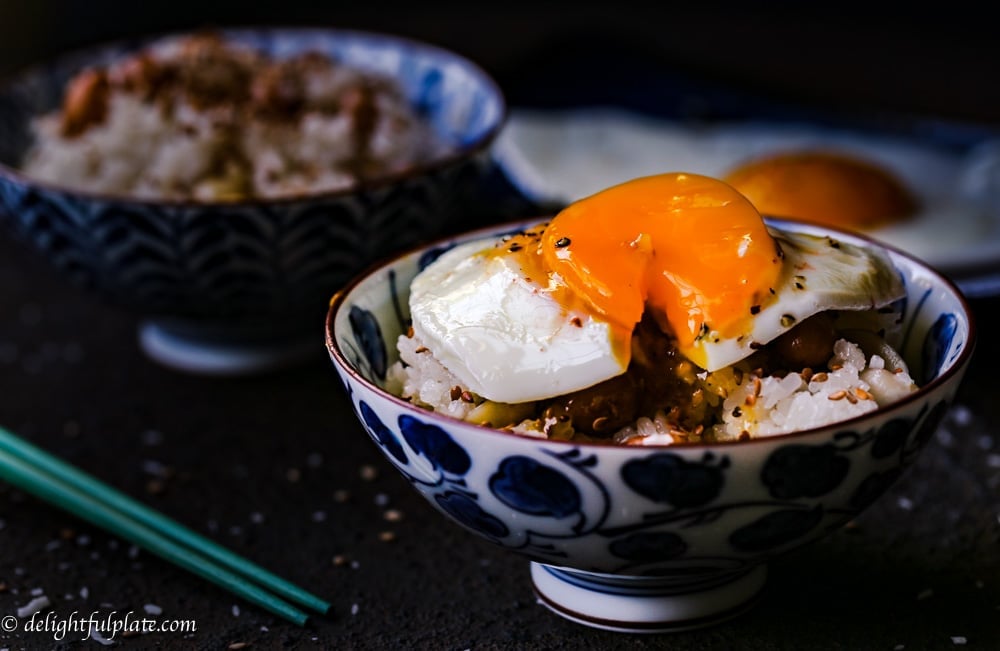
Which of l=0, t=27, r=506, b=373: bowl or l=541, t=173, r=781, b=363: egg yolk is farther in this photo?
l=0, t=27, r=506, b=373: bowl

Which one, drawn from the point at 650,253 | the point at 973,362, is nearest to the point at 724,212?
the point at 650,253

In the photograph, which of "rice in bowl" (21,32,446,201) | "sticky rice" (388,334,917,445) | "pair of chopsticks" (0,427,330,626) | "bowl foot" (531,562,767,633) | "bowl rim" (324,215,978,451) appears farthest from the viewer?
"rice in bowl" (21,32,446,201)

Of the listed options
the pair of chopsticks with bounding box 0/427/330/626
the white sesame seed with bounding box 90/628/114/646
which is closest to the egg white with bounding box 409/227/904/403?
the pair of chopsticks with bounding box 0/427/330/626

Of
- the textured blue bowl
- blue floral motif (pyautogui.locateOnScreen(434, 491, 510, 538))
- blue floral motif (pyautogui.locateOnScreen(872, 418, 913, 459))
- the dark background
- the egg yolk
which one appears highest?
the egg yolk

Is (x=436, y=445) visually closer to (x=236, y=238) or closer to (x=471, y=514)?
(x=471, y=514)

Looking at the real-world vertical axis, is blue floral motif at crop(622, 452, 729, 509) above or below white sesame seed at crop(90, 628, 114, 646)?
above

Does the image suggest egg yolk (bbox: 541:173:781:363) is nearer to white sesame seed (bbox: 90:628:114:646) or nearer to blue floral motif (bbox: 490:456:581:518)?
blue floral motif (bbox: 490:456:581:518)
